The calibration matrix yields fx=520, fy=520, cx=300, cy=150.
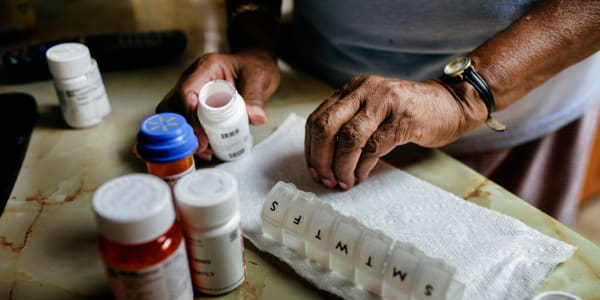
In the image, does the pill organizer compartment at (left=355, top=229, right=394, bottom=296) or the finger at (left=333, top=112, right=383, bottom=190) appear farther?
the finger at (left=333, top=112, right=383, bottom=190)

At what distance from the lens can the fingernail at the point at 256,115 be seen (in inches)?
28.3

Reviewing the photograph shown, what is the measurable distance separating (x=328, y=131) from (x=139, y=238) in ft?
0.88

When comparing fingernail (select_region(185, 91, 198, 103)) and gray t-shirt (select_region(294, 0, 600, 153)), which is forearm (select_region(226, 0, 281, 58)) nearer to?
gray t-shirt (select_region(294, 0, 600, 153))

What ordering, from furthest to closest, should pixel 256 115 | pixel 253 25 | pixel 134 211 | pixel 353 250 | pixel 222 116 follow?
pixel 253 25
pixel 256 115
pixel 222 116
pixel 353 250
pixel 134 211

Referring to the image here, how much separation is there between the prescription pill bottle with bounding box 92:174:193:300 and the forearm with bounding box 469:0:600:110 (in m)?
0.43

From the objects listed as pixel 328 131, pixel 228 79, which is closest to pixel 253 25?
pixel 228 79

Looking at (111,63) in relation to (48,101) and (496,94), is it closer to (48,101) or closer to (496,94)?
(48,101)

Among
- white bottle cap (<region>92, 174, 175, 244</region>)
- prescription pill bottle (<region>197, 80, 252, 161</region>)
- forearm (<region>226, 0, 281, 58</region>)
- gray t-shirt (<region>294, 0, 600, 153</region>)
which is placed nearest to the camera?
white bottle cap (<region>92, 174, 175, 244</region>)

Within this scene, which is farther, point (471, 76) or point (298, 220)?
point (471, 76)

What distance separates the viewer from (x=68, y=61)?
674 millimetres

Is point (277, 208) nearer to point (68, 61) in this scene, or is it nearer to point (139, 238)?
point (139, 238)

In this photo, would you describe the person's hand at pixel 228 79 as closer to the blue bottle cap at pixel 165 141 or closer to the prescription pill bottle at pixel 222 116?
the prescription pill bottle at pixel 222 116

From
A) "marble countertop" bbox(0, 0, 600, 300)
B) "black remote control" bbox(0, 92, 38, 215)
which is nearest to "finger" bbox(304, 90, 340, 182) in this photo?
"marble countertop" bbox(0, 0, 600, 300)

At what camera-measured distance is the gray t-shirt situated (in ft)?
2.32
